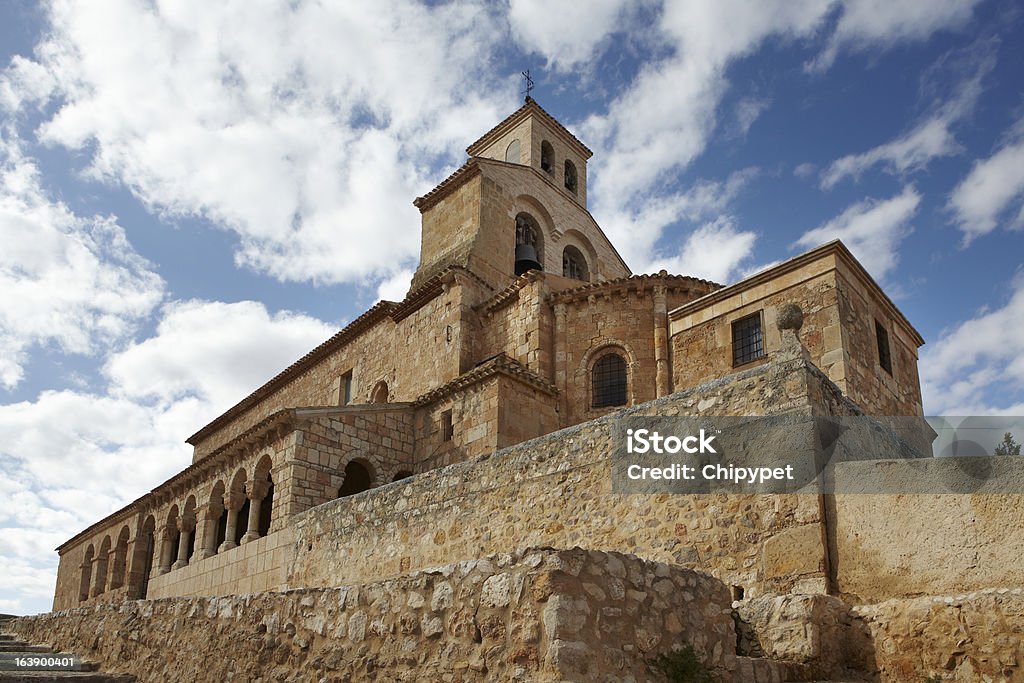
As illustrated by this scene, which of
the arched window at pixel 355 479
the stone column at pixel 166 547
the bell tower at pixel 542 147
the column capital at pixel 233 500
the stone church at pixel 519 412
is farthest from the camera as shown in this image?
the bell tower at pixel 542 147

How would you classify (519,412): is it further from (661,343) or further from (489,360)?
(661,343)

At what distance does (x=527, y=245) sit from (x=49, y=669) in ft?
57.8

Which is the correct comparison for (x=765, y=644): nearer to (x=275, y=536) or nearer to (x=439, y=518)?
(x=439, y=518)

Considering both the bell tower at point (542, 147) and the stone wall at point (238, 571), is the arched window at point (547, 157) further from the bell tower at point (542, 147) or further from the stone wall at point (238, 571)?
the stone wall at point (238, 571)

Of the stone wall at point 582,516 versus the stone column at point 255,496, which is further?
the stone column at point 255,496

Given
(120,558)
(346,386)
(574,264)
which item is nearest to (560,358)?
(574,264)

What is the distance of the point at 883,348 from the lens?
49.9 ft

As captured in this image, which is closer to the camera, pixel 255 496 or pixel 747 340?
pixel 747 340

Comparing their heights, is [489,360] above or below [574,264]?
below

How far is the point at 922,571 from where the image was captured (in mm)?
6711

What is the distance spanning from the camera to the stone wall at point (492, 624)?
189 inches

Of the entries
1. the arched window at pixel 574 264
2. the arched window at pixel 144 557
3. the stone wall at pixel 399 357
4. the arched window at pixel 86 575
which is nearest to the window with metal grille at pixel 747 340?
the stone wall at pixel 399 357

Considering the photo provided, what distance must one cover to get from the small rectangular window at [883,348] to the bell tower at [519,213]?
10098 millimetres

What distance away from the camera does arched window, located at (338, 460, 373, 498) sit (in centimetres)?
2039
